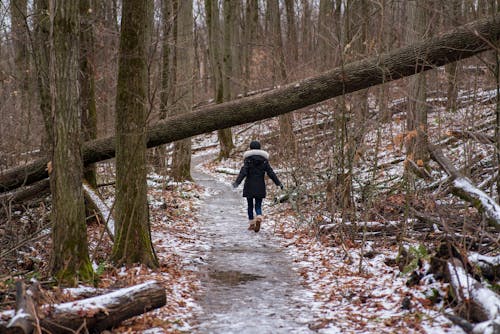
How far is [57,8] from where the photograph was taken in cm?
524

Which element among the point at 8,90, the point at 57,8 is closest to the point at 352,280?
the point at 57,8

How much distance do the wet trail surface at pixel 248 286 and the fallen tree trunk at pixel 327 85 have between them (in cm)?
231

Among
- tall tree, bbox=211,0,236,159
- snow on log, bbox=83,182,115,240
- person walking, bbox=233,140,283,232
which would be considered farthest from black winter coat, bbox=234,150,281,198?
tall tree, bbox=211,0,236,159

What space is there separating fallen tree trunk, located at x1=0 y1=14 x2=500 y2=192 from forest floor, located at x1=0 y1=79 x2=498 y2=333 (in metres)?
1.09

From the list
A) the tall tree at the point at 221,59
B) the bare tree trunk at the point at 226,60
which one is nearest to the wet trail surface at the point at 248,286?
the tall tree at the point at 221,59

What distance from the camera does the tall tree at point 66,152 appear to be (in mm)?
5281

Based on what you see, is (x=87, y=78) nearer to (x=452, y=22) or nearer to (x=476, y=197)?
(x=452, y=22)

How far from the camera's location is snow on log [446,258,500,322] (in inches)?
161

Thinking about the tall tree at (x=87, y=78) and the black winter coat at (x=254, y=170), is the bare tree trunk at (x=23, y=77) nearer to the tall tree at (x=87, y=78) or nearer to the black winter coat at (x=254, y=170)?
the tall tree at (x=87, y=78)

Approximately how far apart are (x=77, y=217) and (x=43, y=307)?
146 centimetres

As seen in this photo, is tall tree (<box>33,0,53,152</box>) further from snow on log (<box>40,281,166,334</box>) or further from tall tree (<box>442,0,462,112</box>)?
tall tree (<box>442,0,462,112</box>)

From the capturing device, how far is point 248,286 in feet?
21.8

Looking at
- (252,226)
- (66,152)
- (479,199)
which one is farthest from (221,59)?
(479,199)

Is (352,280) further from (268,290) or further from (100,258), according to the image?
(100,258)
